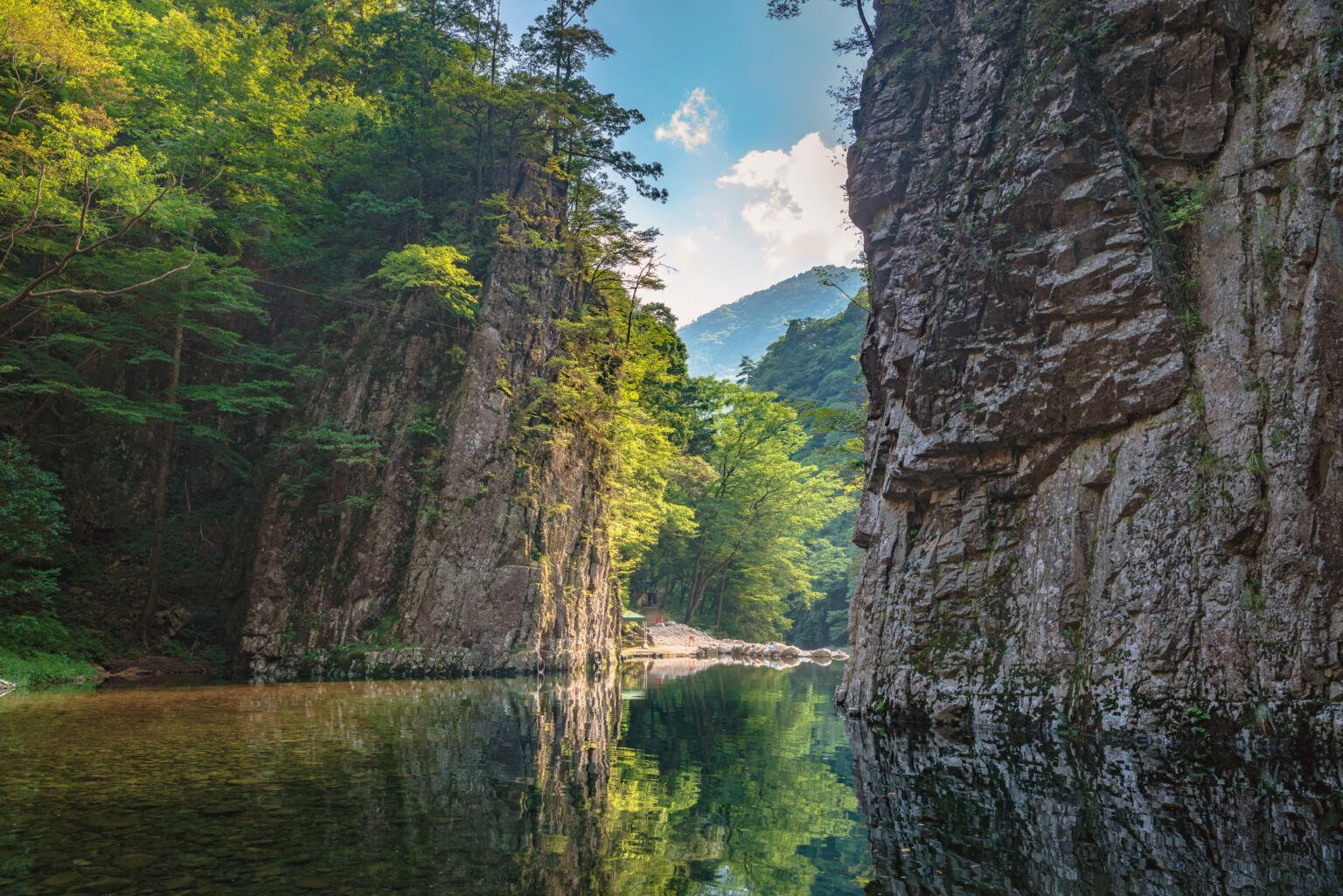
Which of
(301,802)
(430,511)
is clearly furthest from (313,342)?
(301,802)

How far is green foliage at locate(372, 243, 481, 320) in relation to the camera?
68.4 ft

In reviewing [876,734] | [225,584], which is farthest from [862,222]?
[225,584]

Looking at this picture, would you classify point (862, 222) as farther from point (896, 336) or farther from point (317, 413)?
point (317, 413)

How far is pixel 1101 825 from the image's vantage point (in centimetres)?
517

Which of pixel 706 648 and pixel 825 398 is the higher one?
pixel 825 398

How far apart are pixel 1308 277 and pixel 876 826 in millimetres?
8063

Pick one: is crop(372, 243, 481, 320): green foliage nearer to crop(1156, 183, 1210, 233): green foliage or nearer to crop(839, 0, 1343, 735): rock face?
crop(839, 0, 1343, 735): rock face

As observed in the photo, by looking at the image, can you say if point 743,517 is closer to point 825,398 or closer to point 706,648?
point 706,648

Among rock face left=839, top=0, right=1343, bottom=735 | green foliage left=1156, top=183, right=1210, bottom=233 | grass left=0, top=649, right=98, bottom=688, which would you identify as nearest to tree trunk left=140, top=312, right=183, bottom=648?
grass left=0, top=649, right=98, bottom=688

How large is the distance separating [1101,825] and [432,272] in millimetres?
20426

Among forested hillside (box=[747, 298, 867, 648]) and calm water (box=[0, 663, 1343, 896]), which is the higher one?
forested hillside (box=[747, 298, 867, 648])

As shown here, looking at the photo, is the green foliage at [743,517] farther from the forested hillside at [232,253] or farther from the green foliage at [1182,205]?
the green foliage at [1182,205]

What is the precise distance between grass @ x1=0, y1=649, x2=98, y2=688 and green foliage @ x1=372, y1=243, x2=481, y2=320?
11.7 metres

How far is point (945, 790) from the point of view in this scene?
257 inches
